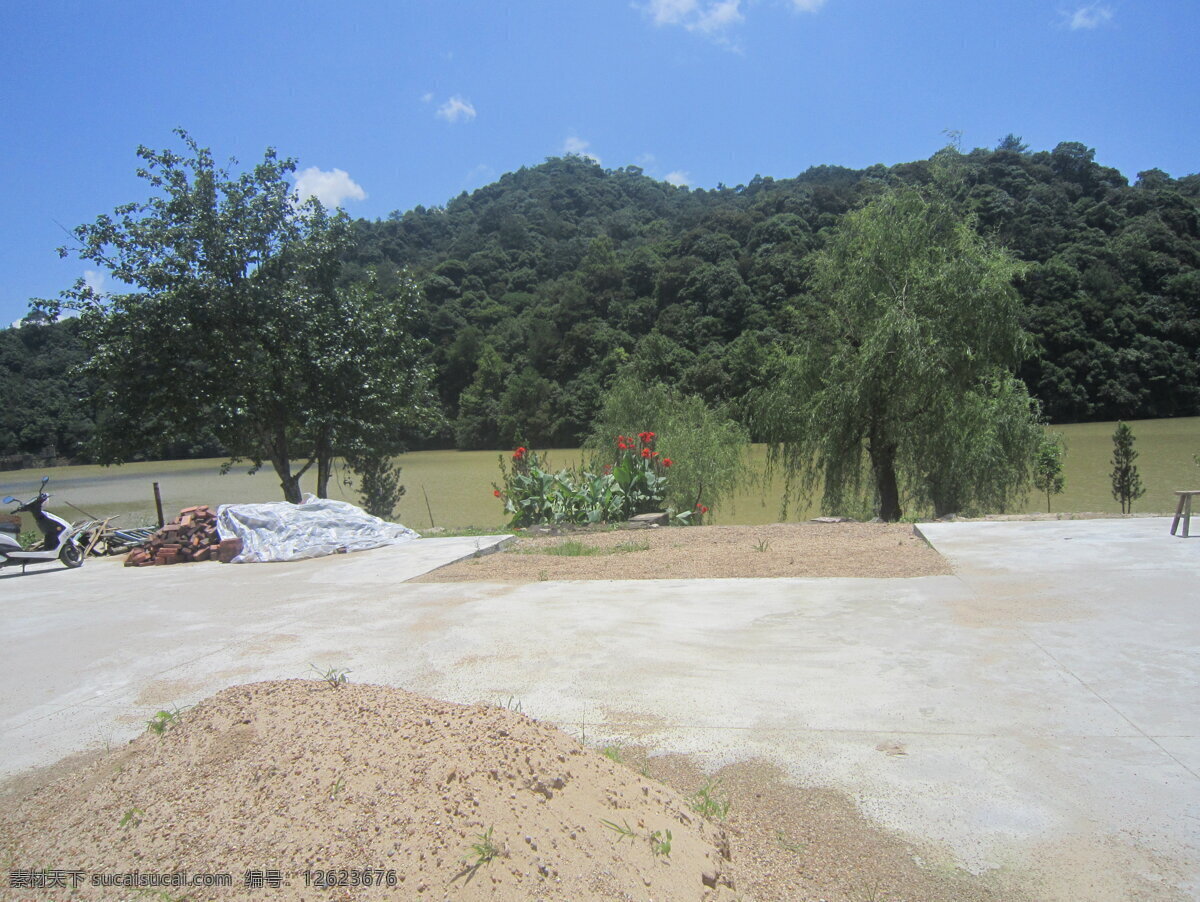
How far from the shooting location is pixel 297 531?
32.7ft

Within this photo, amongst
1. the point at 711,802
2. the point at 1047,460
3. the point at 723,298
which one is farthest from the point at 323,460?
the point at 723,298

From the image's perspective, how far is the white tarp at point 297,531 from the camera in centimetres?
967

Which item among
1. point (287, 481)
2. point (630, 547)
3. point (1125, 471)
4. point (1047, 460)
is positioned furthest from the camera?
point (1125, 471)

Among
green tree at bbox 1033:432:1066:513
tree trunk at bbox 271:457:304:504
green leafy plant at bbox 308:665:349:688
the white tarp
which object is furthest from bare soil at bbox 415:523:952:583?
green tree at bbox 1033:432:1066:513

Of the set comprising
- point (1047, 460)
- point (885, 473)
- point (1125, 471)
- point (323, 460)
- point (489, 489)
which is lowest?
point (489, 489)

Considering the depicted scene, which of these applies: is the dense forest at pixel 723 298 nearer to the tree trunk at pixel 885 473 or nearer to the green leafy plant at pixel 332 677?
the tree trunk at pixel 885 473

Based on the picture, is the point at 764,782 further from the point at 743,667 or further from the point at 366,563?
the point at 366,563

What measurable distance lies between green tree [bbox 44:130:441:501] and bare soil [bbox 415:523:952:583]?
597 cm

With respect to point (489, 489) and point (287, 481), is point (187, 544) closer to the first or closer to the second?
point (287, 481)

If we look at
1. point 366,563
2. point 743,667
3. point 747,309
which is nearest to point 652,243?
point 747,309

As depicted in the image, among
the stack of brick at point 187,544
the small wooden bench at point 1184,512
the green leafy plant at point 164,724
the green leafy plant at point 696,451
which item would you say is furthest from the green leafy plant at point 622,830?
the green leafy plant at point 696,451

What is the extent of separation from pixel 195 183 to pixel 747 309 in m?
31.9

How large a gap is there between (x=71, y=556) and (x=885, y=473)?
1277 cm

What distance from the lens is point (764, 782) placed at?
9.96 ft
